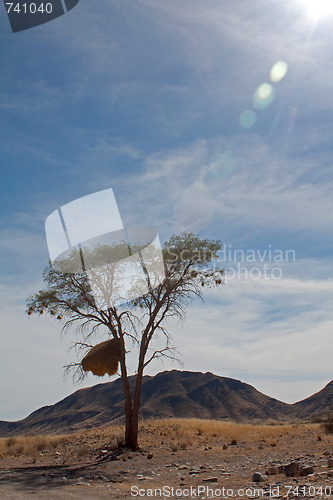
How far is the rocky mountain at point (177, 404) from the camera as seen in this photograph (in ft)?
277

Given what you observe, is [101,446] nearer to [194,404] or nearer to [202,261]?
[202,261]

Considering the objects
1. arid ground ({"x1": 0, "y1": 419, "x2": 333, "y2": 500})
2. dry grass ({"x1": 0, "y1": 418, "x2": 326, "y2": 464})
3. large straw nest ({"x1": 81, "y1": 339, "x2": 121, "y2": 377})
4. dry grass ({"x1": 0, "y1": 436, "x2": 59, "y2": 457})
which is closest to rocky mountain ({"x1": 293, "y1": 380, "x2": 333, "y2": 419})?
dry grass ({"x1": 0, "y1": 418, "x2": 326, "y2": 464})

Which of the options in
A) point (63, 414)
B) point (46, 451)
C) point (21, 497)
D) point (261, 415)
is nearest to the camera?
point (21, 497)

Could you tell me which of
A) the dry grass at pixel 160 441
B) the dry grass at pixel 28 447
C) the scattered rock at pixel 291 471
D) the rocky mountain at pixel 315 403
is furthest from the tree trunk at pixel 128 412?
the rocky mountain at pixel 315 403

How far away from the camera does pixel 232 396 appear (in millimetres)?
94562

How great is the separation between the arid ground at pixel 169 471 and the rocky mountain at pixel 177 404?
55.8 meters

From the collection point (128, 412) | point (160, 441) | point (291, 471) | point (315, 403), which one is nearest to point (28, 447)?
point (160, 441)

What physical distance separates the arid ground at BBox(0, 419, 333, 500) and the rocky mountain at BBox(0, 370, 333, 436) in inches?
2197

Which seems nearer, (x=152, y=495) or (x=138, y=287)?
(x=152, y=495)

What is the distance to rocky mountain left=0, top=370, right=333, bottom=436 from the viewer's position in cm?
8438

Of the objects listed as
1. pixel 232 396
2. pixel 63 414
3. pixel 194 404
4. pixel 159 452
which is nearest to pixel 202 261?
pixel 159 452

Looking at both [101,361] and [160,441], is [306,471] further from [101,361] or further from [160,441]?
[101,361]

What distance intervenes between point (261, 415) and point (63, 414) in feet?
160

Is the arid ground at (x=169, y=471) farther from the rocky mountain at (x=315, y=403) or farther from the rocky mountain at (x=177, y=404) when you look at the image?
the rocky mountain at (x=315, y=403)
